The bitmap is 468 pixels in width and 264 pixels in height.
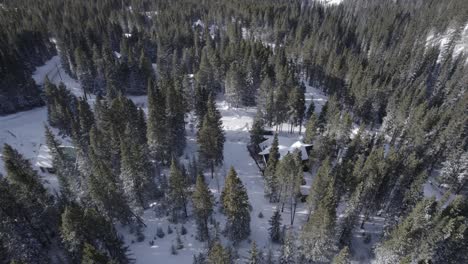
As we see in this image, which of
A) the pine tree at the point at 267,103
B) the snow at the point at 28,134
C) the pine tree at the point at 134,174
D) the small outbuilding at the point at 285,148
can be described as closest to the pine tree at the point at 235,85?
the pine tree at the point at 267,103

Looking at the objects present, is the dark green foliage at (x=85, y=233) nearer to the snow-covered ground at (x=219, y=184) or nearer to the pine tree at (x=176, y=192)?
the snow-covered ground at (x=219, y=184)

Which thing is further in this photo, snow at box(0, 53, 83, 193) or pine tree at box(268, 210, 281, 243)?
snow at box(0, 53, 83, 193)

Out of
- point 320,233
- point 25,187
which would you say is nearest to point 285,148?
point 320,233

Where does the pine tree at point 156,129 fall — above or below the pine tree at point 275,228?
above

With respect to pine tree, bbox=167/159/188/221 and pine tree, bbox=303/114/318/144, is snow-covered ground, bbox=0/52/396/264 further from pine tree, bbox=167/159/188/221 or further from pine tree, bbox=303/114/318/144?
pine tree, bbox=303/114/318/144

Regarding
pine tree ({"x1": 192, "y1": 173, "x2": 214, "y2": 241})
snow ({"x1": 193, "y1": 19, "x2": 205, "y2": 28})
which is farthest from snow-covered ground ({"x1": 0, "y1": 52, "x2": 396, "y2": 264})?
snow ({"x1": 193, "y1": 19, "x2": 205, "y2": 28})

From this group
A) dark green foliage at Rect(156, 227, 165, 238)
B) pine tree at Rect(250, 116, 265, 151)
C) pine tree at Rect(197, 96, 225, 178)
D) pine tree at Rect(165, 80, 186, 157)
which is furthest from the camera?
pine tree at Rect(250, 116, 265, 151)

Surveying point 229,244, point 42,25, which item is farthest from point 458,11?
point 42,25

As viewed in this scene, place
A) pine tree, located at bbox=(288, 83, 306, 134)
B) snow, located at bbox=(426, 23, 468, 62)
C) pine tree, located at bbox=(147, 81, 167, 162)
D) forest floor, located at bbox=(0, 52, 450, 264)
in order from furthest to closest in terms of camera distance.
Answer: snow, located at bbox=(426, 23, 468, 62)
pine tree, located at bbox=(288, 83, 306, 134)
pine tree, located at bbox=(147, 81, 167, 162)
forest floor, located at bbox=(0, 52, 450, 264)
